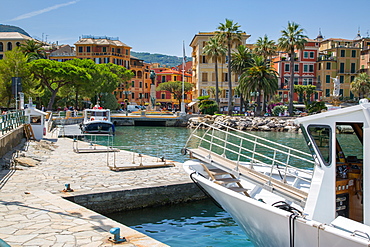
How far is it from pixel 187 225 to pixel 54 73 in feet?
164

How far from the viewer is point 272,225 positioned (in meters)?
7.89

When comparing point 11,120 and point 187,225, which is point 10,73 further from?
point 187,225

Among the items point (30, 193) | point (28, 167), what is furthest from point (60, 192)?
point (28, 167)

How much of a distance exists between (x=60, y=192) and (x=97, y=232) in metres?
4.14

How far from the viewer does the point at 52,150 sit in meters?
22.2

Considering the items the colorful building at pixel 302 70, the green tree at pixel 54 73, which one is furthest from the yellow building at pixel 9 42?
the colorful building at pixel 302 70

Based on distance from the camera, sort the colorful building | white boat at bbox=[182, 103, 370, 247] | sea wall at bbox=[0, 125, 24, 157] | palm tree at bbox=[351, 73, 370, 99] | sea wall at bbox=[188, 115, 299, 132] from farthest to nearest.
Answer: the colorful building < palm tree at bbox=[351, 73, 370, 99] < sea wall at bbox=[188, 115, 299, 132] < sea wall at bbox=[0, 125, 24, 157] < white boat at bbox=[182, 103, 370, 247]

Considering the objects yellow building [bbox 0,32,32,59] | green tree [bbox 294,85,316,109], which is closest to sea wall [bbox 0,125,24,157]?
green tree [bbox 294,85,316,109]

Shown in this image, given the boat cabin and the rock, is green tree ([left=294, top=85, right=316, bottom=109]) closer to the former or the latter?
the rock

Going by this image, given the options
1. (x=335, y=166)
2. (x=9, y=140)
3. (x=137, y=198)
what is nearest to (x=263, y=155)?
(x=335, y=166)

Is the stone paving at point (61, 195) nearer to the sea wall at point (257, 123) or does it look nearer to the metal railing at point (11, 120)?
the metal railing at point (11, 120)

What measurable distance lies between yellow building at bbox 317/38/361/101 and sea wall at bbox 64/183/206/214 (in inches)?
2927

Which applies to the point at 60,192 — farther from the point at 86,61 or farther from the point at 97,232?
the point at 86,61

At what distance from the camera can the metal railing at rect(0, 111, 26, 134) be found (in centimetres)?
1852
